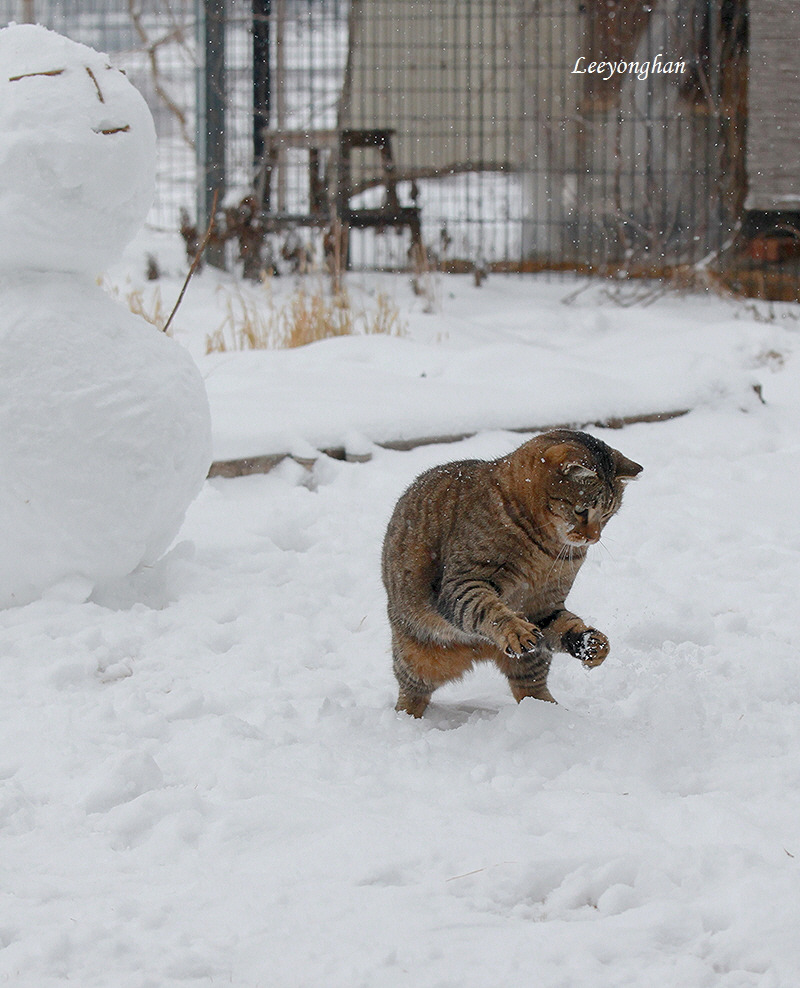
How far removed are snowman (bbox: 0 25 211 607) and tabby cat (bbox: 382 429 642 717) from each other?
2.86 ft

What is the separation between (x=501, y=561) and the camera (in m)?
2.59

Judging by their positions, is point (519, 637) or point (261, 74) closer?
point (519, 637)

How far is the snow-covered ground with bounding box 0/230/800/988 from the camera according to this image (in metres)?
1.76

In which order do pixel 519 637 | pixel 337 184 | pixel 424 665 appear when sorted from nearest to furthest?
pixel 519 637
pixel 424 665
pixel 337 184

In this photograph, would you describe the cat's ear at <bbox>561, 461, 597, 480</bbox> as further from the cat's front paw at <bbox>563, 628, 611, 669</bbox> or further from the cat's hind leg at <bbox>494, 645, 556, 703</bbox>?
the cat's hind leg at <bbox>494, 645, 556, 703</bbox>

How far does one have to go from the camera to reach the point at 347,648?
10.6 ft

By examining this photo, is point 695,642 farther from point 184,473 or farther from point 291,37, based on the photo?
point 291,37

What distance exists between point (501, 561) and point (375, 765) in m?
0.55

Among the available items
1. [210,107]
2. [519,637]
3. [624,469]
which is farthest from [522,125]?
[519,637]

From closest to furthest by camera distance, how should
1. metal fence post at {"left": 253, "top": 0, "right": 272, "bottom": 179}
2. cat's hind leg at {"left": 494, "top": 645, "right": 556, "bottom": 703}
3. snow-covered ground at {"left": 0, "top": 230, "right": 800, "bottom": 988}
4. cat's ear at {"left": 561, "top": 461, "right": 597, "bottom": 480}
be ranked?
snow-covered ground at {"left": 0, "top": 230, "right": 800, "bottom": 988}, cat's ear at {"left": 561, "top": 461, "right": 597, "bottom": 480}, cat's hind leg at {"left": 494, "top": 645, "right": 556, "bottom": 703}, metal fence post at {"left": 253, "top": 0, "right": 272, "bottom": 179}

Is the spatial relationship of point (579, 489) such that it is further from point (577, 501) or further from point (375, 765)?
point (375, 765)

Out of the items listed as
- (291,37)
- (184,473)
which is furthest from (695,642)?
(291,37)

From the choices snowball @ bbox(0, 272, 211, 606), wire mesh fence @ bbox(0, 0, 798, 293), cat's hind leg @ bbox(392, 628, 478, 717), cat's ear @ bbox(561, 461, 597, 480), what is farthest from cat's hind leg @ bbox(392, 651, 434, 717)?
wire mesh fence @ bbox(0, 0, 798, 293)

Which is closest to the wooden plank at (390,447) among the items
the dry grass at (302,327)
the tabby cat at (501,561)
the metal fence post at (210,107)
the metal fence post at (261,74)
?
the tabby cat at (501,561)
